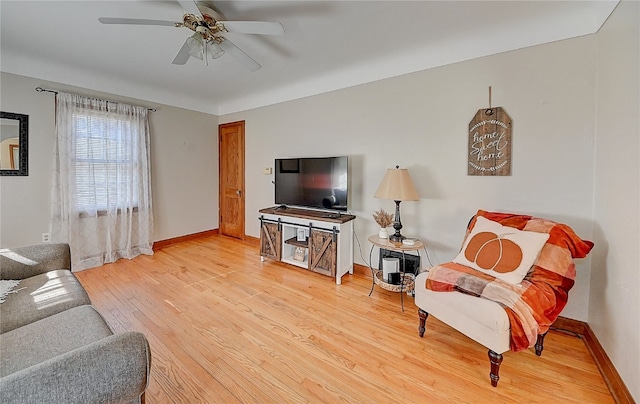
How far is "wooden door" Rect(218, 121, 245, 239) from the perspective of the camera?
4.65 m

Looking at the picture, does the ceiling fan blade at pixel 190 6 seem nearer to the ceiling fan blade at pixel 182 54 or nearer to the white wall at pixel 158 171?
the ceiling fan blade at pixel 182 54

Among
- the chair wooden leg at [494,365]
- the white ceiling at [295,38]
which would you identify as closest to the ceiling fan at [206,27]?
the white ceiling at [295,38]

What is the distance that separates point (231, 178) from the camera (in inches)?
191

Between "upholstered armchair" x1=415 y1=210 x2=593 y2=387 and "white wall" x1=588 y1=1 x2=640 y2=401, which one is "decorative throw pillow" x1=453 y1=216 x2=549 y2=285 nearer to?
"upholstered armchair" x1=415 y1=210 x2=593 y2=387

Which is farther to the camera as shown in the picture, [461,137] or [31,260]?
[461,137]

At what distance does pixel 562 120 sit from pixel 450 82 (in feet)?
3.13

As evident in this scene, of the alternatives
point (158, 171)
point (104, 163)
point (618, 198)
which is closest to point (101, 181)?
point (104, 163)

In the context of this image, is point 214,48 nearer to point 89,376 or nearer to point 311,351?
point 89,376

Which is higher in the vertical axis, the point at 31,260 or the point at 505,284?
the point at 31,260

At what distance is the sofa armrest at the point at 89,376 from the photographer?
0.75m

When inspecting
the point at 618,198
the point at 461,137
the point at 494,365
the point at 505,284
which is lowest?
the point at 494,365

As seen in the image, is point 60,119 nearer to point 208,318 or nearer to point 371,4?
point 208,318

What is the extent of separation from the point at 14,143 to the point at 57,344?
306 cm

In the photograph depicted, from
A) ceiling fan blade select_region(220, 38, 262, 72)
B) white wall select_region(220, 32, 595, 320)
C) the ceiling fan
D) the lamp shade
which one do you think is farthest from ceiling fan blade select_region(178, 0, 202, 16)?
the lamp shade
